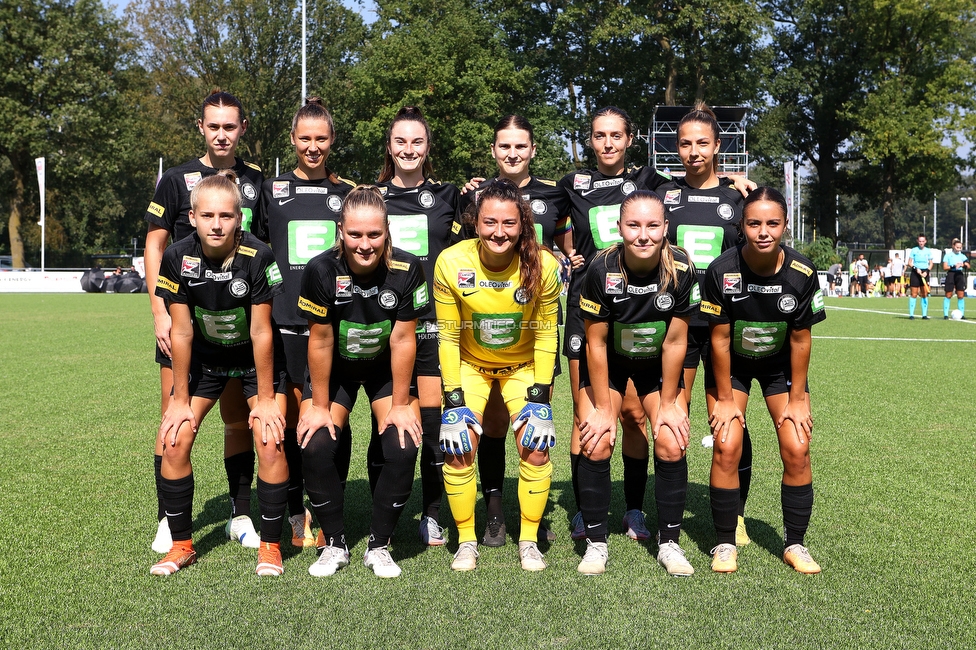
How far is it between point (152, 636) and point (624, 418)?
9.00 ft

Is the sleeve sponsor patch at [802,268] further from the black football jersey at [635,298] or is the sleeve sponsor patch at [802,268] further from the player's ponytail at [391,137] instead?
the player's ponytail at [391,137]

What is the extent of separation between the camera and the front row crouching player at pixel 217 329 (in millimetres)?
4453

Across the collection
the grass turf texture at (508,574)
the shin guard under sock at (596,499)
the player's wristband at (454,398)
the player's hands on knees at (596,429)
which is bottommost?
the grass turf texture at (508,574)

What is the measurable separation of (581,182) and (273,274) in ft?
6.57

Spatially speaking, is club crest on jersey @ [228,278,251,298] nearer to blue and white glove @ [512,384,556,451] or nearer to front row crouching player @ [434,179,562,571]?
front row crouching player @ [434,179,562,571]

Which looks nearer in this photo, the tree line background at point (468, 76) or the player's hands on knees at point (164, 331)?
the player's hands on knees at point (164, 331)

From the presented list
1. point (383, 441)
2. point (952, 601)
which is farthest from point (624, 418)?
point (952, 601)

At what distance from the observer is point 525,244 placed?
15.4 feet

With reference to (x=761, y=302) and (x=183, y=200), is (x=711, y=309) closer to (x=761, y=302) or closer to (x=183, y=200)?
(x=761, y=302)

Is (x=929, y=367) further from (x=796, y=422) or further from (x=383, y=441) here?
(x=383, y=441)

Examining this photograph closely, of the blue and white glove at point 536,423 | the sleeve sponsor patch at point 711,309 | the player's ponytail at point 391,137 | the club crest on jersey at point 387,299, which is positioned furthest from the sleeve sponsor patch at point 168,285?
the sleeve sponsor patch at point 711,309

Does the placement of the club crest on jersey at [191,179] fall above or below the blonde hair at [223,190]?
above

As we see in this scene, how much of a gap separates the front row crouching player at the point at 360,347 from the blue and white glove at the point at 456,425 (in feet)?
0.50

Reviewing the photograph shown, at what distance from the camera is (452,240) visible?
5344mm
